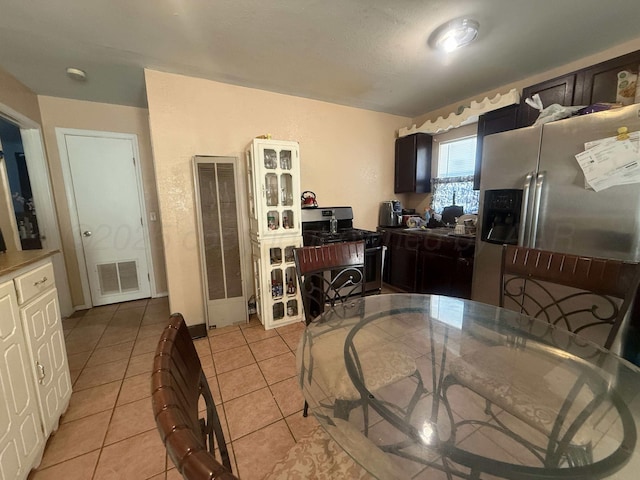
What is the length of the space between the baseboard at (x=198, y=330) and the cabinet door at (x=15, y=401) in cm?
118

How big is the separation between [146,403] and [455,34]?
10.1 ft

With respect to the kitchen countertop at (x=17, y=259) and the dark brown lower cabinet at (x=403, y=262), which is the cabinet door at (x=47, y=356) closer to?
the kitchen countertop at (x=17, y=259)

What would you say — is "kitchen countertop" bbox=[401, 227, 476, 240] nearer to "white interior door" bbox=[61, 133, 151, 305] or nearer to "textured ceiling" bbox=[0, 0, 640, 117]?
"textured ceiling" bbox=[0, 0, 640, 117]

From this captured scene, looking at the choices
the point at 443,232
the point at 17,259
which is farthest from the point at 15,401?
the point at 443,232

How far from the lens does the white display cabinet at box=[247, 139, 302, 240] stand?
91.7 inches

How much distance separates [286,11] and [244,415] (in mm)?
2349

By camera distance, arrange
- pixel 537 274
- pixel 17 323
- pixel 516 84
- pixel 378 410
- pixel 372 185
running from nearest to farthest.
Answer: pixel 378 410 → pixel 17 323 → pixel 537 274 → pixel 516 84 → pixel 372 185

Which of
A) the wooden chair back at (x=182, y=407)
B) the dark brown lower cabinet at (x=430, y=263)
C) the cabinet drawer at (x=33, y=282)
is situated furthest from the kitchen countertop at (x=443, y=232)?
the cabinet drawer at (x=33, y=282)

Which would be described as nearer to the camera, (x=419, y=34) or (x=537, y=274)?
(x=537, y=274)

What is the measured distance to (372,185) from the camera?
3447 millimetres

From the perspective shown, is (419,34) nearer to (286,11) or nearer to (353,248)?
(286,11)

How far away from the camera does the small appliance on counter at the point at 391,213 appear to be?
3357 mm

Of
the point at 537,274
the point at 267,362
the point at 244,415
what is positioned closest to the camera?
the point at 537,274

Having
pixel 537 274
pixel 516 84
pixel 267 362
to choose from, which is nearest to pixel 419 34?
pixel 516 84
